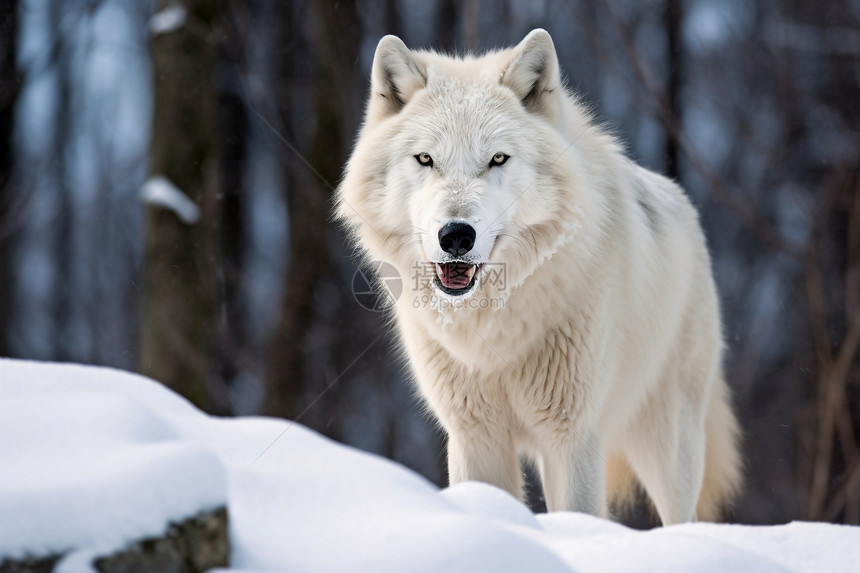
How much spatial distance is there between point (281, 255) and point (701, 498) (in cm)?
763

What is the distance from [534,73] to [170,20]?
353 cm

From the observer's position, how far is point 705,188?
11164mm

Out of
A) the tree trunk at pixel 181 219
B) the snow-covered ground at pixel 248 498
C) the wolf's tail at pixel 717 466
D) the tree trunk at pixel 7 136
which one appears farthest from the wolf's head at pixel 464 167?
the tree trunk at pixel 7 136

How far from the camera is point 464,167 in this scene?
320cm

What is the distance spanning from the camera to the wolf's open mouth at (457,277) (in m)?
3.09

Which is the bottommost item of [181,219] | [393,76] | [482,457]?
[482,457]

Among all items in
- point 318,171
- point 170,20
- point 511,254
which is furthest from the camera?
point 318,171

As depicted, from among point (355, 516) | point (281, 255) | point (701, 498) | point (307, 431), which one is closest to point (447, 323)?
point (307, 431)

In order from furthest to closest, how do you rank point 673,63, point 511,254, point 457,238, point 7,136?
point 7,136, point 673,63, point 511,254, point 457,238

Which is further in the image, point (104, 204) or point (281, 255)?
point (104, 204)

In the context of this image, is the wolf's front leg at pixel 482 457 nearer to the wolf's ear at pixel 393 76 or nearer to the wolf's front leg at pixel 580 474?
the wolf's front leg at pixel 580 474

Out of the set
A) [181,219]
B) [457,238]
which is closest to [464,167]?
[457,238]

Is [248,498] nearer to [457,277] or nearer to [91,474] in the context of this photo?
[91,474]

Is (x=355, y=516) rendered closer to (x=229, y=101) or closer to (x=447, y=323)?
(x=447, y=323)
